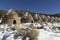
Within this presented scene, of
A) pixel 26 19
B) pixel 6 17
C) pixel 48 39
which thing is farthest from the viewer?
pixel 26 19

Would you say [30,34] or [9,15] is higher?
[9,15]

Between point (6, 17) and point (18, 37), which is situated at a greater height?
point (6, 17)

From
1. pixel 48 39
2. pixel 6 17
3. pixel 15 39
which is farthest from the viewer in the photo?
pixel 6 17

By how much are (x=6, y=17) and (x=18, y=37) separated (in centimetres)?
1111

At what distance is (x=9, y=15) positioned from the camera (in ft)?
53.9

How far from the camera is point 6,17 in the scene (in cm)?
1623

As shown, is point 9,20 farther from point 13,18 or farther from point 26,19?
point 26,19

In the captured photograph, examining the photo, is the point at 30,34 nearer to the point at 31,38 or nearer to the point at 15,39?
the point at 31,38

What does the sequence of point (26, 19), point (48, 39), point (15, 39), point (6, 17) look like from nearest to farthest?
point (15, 39) < point (48, 39) < point (6, 17) < point (26, 19)

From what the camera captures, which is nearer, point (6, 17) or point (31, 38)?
point (31, 38)

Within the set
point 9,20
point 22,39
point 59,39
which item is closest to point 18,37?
point 22,39

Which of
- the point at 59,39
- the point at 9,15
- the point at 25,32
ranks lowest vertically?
the point at 59,39

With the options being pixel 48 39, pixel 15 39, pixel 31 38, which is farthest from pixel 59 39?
pixel 15 39

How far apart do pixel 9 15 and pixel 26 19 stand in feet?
12.0
